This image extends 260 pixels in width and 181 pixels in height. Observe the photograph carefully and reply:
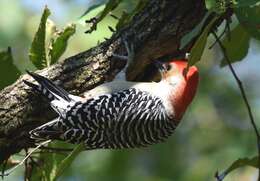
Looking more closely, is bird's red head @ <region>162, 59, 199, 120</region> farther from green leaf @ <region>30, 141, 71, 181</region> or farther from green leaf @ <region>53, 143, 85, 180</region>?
green leaf @ <region>53, 143, 85, 180</region>

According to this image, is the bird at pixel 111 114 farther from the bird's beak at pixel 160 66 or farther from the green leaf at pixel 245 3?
the green leaf at pixel 245 3

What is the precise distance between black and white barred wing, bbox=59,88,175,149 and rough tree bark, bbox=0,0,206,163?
14 centimetres

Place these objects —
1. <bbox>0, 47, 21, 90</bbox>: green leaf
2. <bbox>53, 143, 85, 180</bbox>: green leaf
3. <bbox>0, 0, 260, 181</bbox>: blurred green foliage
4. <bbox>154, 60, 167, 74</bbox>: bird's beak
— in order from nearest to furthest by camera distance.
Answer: <bbox>53, 143, 85, 180</bbox>: green leaf
<bbox>0, 47, 21, 90</bbox>: green leaf
<bbox>154, 60, 167, 74</bbox>: bird's beak
<bbox>0, 0, 260, 181</bbox>: blurred green foliage

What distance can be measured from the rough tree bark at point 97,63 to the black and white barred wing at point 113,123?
14cm

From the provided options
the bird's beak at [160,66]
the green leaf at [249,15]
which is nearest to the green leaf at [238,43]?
the bird's beak at [160,66]

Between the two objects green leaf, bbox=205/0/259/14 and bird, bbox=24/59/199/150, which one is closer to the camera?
green leaf, bbox=205/0/259/14

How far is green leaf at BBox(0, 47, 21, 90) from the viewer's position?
361 centimetres

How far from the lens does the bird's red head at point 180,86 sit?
413cm

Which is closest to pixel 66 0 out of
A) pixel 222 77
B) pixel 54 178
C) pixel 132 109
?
pixel 222 77

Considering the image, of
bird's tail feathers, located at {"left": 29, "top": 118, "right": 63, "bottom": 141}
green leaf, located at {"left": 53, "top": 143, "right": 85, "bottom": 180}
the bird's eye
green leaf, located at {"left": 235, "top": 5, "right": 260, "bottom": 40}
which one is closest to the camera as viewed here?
green leaf, located at {"left": 235, "top": 5, "right": 260, "bottom": 40}

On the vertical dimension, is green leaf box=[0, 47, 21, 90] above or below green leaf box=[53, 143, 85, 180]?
above

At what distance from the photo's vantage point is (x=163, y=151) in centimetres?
656

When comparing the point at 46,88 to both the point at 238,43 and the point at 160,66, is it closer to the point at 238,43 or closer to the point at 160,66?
the point at 160,66

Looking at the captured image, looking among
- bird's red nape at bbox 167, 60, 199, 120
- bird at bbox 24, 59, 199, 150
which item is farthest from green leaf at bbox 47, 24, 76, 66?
bird's red nape at bbox 167, 60, 199, 120
